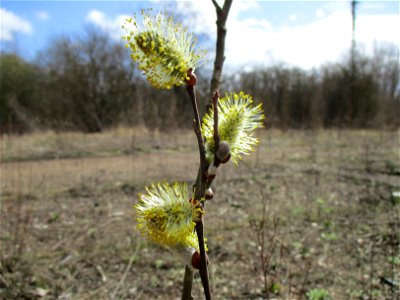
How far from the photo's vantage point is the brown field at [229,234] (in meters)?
2.46

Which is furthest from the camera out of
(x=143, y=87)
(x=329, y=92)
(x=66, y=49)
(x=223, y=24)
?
(x=329, y=92)

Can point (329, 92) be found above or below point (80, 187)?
above

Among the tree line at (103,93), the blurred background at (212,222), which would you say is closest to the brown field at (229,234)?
the blurred background at (212,222)

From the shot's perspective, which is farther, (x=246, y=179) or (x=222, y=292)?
(x=246, y=179)

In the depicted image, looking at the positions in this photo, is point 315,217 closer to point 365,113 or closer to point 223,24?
point 223,24

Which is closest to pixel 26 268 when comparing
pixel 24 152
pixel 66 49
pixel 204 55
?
pixel 204 55

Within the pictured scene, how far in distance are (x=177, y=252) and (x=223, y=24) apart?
0.59 metres

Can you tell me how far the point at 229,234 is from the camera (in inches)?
134

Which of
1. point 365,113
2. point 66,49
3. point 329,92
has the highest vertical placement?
point 66,49

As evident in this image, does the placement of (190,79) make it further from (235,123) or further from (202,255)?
(202,255)

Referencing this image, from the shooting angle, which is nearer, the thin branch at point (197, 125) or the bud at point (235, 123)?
the thin branch at point (197, 125)

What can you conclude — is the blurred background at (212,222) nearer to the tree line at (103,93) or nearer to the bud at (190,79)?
the bud at (190,79)

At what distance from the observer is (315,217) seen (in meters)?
3.78

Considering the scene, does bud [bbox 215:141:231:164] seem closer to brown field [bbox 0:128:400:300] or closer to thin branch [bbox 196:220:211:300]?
thin branch [bbox 196:220:211:300]
